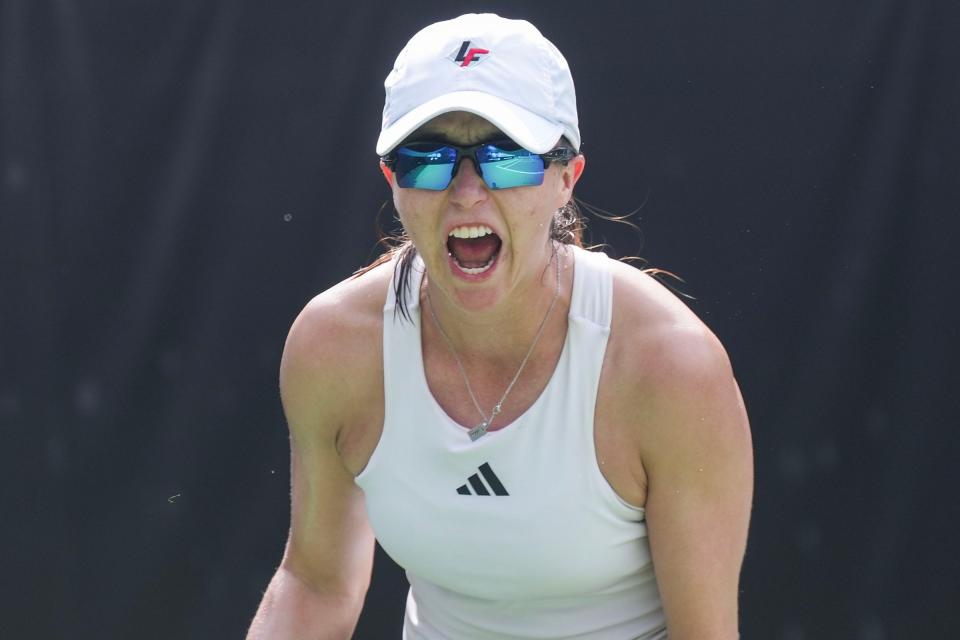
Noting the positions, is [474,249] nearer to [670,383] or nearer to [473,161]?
[473,161]

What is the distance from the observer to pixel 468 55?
5.57 feet

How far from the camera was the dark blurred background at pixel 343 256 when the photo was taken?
270 centimetres

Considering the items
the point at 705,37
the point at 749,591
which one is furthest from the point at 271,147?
the point at 749,591

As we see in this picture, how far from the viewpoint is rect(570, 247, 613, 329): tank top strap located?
1.84m

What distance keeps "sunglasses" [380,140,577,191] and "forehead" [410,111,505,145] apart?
0.01m

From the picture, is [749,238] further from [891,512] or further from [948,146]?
[891,512]

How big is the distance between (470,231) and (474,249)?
0.05 meters

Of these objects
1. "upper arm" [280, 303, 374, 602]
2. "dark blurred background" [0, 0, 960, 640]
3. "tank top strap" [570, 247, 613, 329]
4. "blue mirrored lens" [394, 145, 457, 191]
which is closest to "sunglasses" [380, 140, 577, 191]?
"blue mirrored lens" [394, 145, 457, 191]

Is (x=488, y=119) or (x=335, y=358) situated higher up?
(x=488, y=119)

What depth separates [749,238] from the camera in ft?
8.98

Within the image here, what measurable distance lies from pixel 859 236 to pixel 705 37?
53cm

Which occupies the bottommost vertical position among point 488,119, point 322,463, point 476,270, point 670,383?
point 322,463

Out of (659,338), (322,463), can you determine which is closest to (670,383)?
(659,338)

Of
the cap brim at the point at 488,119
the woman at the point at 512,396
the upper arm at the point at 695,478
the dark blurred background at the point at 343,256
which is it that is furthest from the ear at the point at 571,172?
the dark blurred background at the point at 343,256
